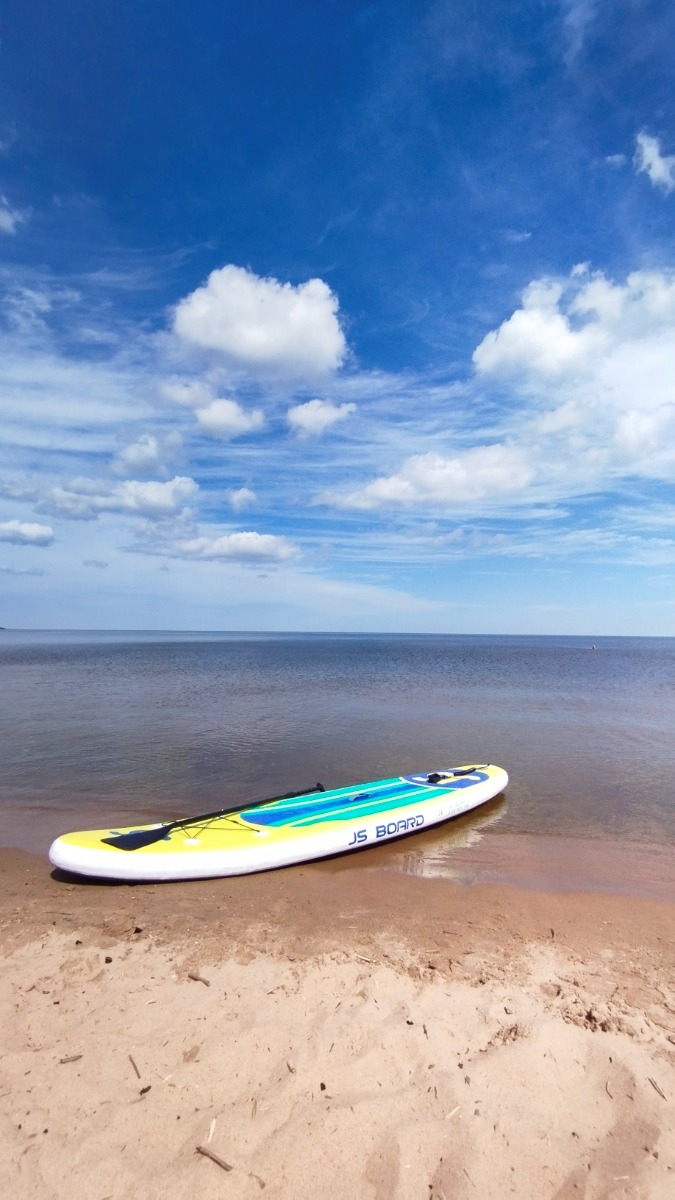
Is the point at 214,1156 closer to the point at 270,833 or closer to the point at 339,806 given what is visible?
the point at 270,833

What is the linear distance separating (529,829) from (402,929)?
478 centimetres

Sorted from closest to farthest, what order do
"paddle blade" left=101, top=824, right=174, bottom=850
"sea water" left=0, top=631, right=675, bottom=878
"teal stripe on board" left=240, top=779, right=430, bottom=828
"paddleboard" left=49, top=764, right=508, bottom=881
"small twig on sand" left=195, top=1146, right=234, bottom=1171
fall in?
"small twig on sand" left=195, top=1146, right=234, bottom=1171 → "paddleboard" left=49, top=764, right=508, bottom=881 → "paddle blade" left=101, top=824, right=174, bottom=850 → "teal stripe on board" left=240, top=779, right=430, bottom=828 → "sea water" left=0, top=631, right=675, bottom=878

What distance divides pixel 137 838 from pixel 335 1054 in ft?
16.4

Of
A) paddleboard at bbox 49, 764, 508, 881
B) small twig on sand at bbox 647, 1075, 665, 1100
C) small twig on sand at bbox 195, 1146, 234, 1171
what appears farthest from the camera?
paddleboard at bbox 49, 764, 508, 881

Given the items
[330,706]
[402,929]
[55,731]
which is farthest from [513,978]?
[330,706]

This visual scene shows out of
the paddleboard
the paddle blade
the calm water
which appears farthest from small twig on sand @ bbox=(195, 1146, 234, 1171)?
the calm water

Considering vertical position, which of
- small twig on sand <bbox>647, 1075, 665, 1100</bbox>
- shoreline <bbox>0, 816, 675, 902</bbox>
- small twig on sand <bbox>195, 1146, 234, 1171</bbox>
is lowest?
shoreline <bbox>0, 816, 675, 902</bbox>

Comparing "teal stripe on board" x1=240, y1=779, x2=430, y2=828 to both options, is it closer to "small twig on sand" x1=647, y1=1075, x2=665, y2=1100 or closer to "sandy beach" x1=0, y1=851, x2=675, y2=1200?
"sandy beach" x1=0, y1=851, x2=675, y2=1200

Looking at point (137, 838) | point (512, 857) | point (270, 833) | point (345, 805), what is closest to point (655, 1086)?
point (512, 857)

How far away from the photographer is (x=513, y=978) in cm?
519

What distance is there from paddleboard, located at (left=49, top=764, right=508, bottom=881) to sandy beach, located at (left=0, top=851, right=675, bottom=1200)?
3.06ft

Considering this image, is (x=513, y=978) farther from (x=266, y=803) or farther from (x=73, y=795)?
(x=73, y=795)

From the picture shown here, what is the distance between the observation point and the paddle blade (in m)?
7.84

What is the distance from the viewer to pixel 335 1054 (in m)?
4.09
